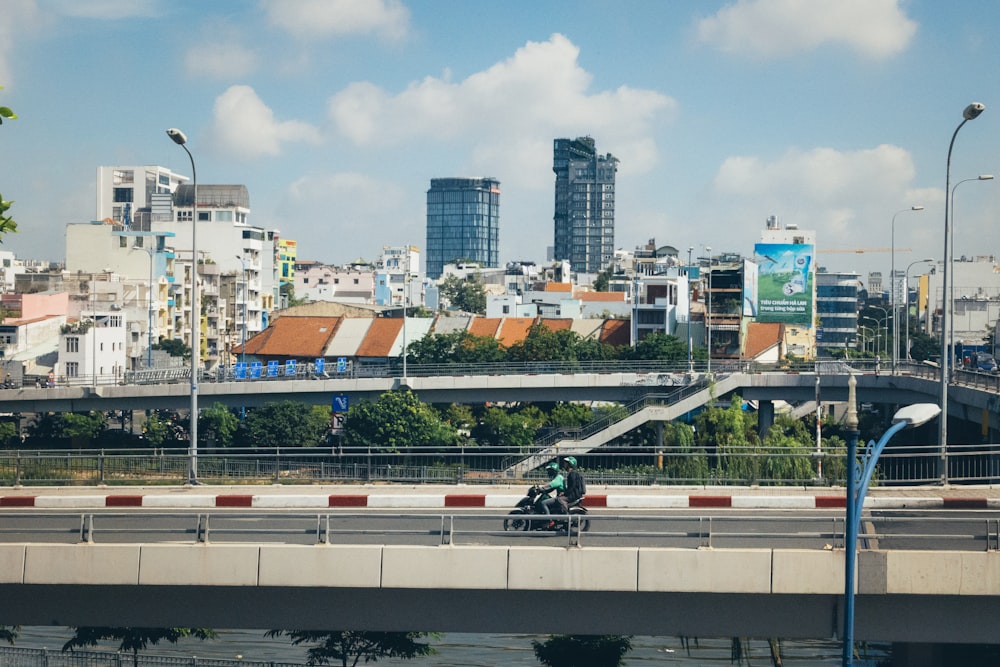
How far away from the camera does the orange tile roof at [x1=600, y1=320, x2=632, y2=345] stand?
82438mm

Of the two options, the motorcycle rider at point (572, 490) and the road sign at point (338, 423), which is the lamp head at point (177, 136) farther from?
the road sign at point (338, 423)

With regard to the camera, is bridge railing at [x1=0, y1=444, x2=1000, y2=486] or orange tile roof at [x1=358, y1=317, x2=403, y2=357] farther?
orange tile roof at [x1=358, y1=317, x2=403, y2=357]

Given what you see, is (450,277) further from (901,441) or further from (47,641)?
(47,641)

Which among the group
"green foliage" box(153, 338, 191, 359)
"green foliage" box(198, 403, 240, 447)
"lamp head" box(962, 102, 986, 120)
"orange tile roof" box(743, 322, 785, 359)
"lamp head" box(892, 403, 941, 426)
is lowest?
"green foliage" box(198, 403, 240, 447)

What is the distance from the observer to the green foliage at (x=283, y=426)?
5319cm

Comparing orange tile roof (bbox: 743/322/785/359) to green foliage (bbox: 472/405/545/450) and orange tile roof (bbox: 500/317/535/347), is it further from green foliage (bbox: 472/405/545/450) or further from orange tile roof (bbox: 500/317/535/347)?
green foliage (bbox: 472/405/545/450)

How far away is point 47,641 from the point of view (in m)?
28.2

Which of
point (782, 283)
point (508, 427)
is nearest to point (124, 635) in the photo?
point (508, 427)

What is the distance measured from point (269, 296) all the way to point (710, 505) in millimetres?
83369

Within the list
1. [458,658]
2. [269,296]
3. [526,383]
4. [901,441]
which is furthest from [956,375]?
[269,296]

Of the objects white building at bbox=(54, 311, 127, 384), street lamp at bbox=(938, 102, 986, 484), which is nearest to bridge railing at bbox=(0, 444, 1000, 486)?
street lamp at bbox=(938, 102, 986, 484)

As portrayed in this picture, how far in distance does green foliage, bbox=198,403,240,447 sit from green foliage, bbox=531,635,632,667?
37.0m

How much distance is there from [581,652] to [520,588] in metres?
6.98

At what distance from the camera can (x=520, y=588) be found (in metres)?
13.3
